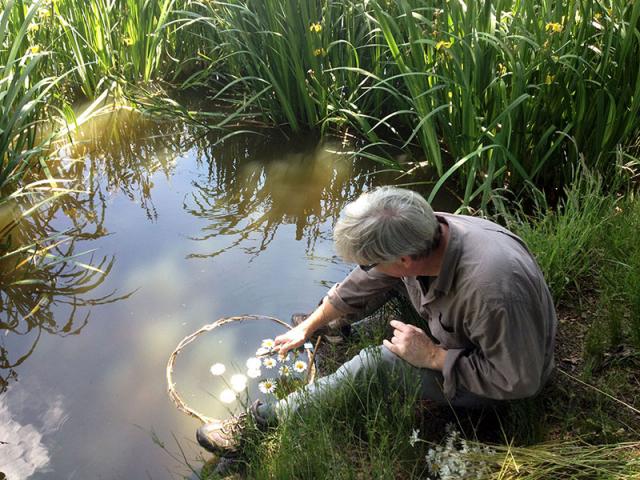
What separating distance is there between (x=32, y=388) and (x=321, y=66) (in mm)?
2457

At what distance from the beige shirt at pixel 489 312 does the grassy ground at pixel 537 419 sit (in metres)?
0.16

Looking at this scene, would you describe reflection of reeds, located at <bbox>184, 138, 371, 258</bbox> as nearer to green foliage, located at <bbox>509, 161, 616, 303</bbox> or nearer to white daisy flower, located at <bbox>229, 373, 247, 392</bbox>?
white daisy flower, located at <bbox>229, 373, 247, 392</bbox>

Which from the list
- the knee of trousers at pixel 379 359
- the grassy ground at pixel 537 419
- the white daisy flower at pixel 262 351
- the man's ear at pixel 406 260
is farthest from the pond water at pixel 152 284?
the man's ear at pixel 406 260

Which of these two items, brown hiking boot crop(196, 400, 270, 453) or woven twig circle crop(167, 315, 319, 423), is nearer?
brown hiking boot crop(196, 400, 270, 453)

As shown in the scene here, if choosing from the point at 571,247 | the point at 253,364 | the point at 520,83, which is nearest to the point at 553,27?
the point at 520,83

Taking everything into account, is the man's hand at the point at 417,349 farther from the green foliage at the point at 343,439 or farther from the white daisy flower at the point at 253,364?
the white daisy flower at the point at 253,364

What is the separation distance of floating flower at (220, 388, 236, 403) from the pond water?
0.02 meters

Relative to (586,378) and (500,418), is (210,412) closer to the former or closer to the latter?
(500,418)

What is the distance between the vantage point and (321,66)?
3.61 m

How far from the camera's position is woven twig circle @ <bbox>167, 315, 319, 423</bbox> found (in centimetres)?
204

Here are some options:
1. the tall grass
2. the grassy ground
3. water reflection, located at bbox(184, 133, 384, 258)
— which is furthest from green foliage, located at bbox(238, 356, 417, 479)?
water reflection, located at bbox(184, 133, 384, 258)

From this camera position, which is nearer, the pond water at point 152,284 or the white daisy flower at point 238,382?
the pond water at point 152,284

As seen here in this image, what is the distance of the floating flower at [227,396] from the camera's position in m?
2.12

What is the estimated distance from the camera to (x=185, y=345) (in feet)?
7.63
